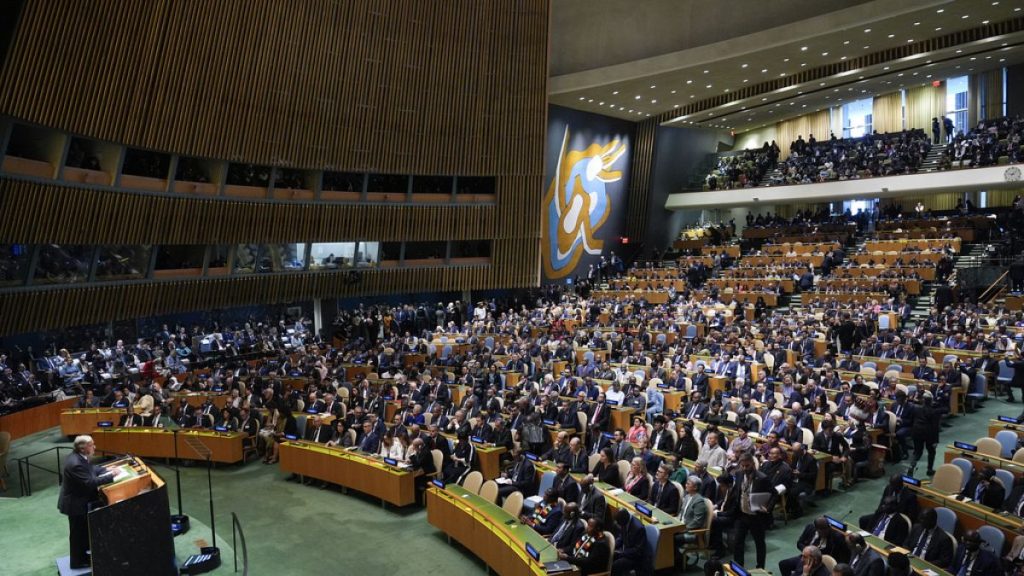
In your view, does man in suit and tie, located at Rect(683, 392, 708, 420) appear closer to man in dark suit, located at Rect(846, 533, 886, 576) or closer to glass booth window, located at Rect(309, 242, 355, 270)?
man in dark suit, located at Rect(846, 533, 886, 576)

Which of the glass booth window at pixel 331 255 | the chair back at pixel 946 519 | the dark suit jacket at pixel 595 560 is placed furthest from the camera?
the glass booth window at pixel 331 255

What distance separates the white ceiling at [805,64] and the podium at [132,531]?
65.3 ft

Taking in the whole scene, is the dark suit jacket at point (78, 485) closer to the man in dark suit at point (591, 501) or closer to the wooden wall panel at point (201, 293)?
the man in dark suit at point (591, 501)

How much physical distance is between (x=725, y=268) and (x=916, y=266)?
21.7 feet

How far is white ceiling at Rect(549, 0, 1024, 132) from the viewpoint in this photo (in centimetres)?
1955

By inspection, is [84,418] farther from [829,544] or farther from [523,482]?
[829,544]

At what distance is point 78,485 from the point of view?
20.8 ft

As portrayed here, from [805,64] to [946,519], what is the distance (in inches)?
795

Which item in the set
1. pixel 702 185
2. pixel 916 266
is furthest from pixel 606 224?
pixel 916 266

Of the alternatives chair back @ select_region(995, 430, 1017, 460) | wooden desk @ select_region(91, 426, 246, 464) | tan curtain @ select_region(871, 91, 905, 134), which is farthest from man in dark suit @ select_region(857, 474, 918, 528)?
tan curtain @ select_region(871, 91, 905, 134)

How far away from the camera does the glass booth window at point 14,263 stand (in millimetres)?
12883

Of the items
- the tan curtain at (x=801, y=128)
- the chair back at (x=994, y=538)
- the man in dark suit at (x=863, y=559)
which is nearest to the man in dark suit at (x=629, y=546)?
the man in dark suit at (x=863, y=559)

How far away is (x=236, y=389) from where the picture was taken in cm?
1495

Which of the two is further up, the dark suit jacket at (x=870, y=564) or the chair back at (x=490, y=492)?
the dark suit jacket at (x=870, y=564)
